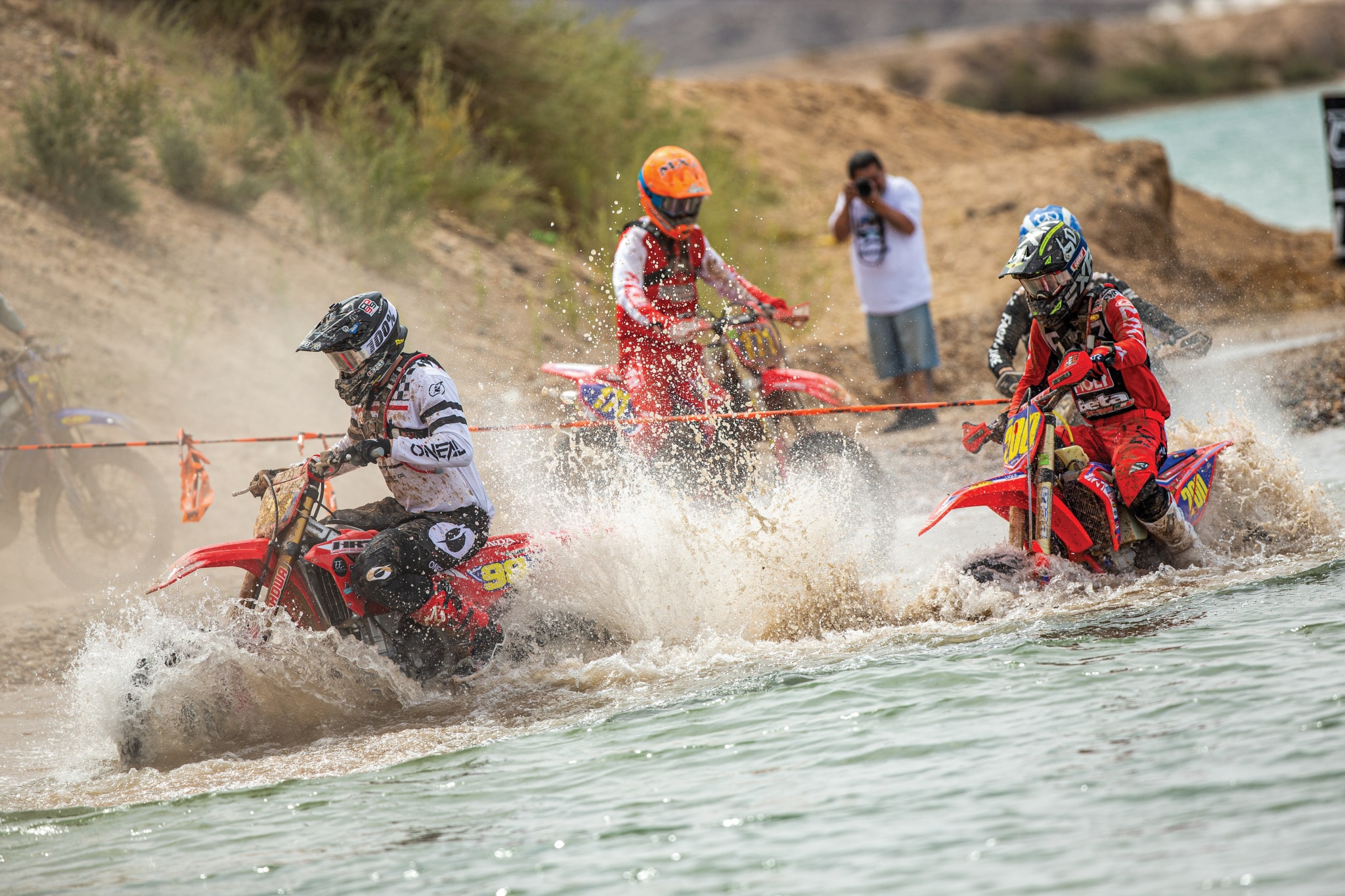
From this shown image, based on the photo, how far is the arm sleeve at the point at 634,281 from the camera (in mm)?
8320

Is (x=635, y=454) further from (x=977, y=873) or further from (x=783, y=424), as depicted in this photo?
(x=977, y=873)

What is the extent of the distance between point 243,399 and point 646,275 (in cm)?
525

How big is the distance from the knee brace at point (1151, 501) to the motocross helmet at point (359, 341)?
3.71 metres

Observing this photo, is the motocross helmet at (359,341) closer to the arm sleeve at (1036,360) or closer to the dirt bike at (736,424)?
the dirt bike at (736,424)

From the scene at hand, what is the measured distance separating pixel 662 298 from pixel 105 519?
14.0 feet

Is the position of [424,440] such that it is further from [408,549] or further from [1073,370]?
[1073,370]

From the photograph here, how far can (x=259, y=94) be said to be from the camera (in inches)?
648

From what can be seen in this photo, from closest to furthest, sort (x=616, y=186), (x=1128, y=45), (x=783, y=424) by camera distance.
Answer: (x=783, y=424)
(x=616, y=186)
(x=1128, y=45)

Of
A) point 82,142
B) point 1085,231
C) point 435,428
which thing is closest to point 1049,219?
point 435,428

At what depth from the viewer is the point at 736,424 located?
8492mm

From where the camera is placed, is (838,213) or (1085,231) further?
(1085,231)

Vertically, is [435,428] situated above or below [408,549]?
above

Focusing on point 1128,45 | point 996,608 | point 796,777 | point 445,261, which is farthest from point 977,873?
point 1128,45

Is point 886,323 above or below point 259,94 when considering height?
below
